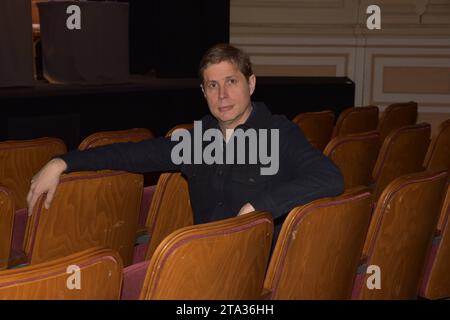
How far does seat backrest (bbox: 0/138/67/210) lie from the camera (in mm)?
2282

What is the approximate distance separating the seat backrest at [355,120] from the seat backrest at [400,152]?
0.65 m

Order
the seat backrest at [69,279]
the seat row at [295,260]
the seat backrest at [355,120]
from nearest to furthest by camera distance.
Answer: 1. the seat backrest at [69,279]
2. the seat row at [295,260]
3. the seat backrest at [355,120]

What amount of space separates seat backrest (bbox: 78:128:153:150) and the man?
369 mm

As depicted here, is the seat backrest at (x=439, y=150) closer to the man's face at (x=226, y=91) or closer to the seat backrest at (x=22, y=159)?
the man's face at (x=226, y=91)

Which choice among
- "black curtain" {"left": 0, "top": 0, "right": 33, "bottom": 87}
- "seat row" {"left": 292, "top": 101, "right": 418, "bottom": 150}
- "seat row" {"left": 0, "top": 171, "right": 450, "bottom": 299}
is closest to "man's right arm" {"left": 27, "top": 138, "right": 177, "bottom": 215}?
"seat row" {"left": 0, "top": 171, "right": 450, "bottom": 299}

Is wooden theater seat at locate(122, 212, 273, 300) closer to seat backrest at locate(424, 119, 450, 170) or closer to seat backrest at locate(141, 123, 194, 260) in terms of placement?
seat backrest at locate(141, 123, 194, 260)

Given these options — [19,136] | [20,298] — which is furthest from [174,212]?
[19,136]

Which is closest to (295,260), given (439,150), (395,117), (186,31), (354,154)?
(354,154)

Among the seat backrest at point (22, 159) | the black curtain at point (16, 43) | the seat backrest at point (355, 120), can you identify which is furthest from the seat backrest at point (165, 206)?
the black curtain at point (16, 43)

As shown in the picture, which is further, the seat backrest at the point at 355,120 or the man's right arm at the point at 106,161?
the seat backrest at the point at 355,120

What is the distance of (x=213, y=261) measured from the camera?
132 centimetres

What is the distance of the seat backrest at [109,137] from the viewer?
2445mm

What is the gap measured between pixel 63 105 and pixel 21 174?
62.8 inches
